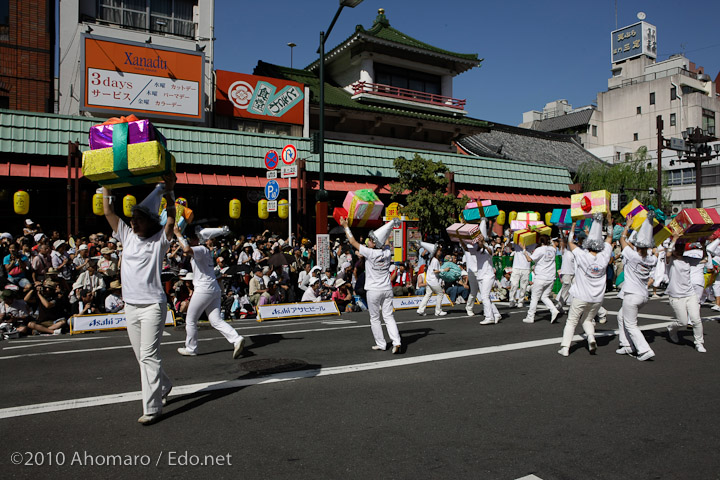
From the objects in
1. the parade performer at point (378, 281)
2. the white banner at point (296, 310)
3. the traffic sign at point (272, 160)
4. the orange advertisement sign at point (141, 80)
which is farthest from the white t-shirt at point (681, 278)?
the orange advertisement sign at point (141, 80)

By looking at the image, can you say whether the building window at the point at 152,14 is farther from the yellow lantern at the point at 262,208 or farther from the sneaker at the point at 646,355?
the sneaker at the point at 646,355

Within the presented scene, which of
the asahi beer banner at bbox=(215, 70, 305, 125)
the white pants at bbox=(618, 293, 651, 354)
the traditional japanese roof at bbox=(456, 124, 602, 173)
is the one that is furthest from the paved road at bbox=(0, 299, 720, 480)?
the traditional japanese roof at bbox=(456, 124, 602, 173)

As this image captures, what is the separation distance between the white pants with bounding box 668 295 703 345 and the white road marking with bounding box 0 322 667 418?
5.29ft

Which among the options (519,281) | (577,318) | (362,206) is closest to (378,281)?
(577,318)

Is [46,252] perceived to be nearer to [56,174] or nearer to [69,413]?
[56,174]

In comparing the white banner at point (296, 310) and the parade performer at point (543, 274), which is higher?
the parade performer at point (543, 274)

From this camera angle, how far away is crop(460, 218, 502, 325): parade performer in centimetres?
1124

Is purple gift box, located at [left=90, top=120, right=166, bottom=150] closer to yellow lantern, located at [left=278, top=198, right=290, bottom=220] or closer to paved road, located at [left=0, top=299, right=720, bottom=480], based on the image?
paved road, located at [left=0, top=299, right=720, bottom=480]

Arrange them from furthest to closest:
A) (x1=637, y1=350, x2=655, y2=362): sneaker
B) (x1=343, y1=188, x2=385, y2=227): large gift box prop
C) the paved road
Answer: (x1=343, y1=188, x2=385, y2=227): large gift box prop → (x1=637, y1=350, x2=655, y2=362): sneaker → the paved road

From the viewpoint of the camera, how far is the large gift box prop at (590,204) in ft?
30.0

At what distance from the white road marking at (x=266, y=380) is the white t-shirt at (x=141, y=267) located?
4.48 feet

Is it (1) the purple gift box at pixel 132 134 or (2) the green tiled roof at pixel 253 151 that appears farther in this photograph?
(2) the green tiled roof at pixel 253 151

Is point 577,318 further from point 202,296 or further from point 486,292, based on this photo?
point 202,296

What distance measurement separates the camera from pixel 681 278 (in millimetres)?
8750
